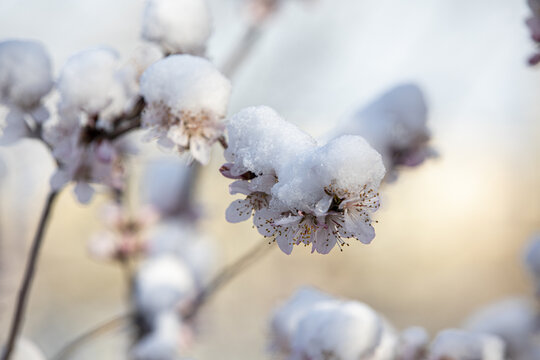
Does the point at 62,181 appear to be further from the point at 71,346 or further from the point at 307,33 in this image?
the point at 307,33

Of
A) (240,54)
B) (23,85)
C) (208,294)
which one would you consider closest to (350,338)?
(23,85)

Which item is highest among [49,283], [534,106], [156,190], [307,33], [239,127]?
[534,106]

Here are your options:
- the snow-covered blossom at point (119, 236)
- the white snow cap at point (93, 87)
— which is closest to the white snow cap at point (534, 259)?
the white snow cap at point (93, 87)

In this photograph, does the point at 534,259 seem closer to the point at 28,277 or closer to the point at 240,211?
the point at 240,211

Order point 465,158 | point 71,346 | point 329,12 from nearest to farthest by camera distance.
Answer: point 71,346
point 329,12
point 465,158

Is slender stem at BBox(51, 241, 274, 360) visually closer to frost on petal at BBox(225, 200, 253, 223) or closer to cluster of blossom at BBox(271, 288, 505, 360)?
cluster of blossom at BBox(271, 288, 505, 360)

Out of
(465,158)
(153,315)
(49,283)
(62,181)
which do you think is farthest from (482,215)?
(62,181)
